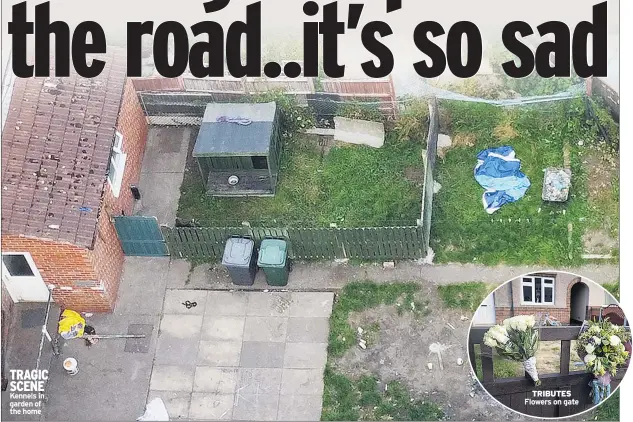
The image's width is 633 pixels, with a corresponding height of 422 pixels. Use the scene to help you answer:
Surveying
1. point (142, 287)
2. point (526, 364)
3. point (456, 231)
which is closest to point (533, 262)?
point (456, 231)

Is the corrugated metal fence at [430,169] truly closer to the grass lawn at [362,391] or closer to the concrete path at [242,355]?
the grass lawn at [362,391]

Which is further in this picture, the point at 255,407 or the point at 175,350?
the point at 175,350

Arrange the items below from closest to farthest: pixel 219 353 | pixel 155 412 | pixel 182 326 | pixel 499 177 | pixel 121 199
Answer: pixel 155 412, pixel 219 353, pixel 182 326, pixel 121 199, pixel 499 177

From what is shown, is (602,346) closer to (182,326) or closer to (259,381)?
(259,381)

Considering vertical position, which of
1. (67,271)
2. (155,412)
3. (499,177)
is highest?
(499,177)

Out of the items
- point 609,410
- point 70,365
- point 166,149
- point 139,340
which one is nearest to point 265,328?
point 139,340

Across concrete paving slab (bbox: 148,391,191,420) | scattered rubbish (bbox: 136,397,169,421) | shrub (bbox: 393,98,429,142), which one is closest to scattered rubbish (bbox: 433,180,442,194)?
shrub (bbox: 393,98,429,142)

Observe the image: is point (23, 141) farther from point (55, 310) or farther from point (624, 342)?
point (624, 342)

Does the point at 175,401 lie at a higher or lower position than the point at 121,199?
lower
